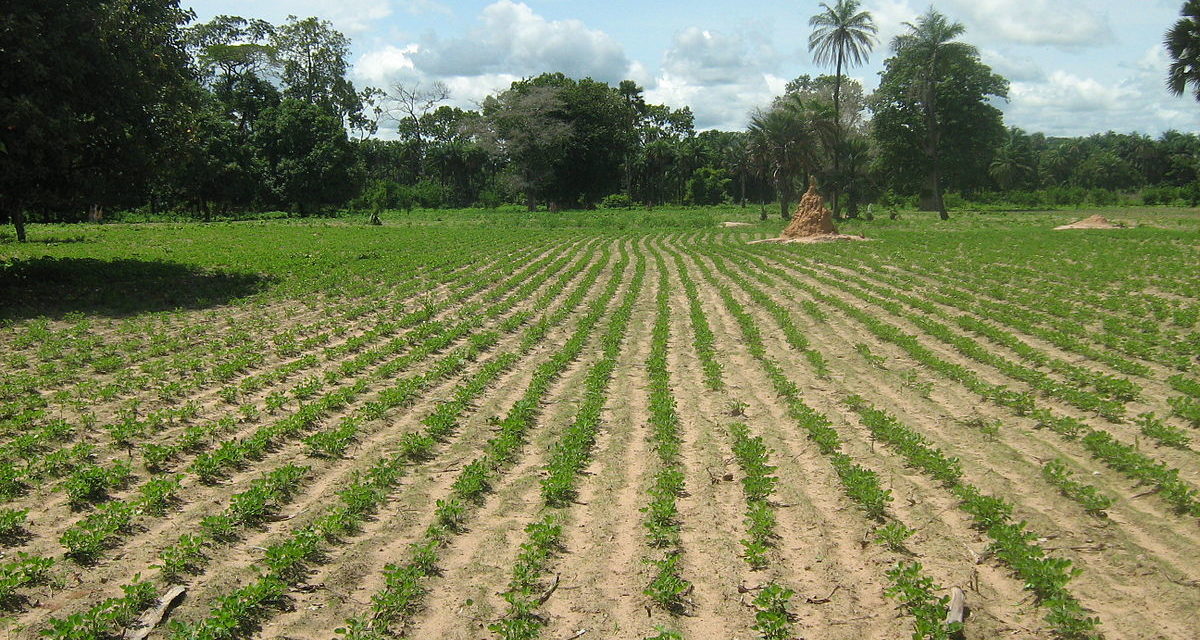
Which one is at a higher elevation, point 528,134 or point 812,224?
point 528,134

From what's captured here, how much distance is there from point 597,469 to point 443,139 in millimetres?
84557

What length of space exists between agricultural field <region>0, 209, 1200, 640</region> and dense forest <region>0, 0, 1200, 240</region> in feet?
12.1

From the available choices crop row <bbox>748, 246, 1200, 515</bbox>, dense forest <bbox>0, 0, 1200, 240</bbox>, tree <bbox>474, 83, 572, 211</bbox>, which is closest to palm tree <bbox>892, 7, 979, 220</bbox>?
dense forest <bbox>0, 0, 1200, 240</bbox>

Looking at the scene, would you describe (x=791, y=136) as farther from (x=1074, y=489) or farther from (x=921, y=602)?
(x=921, y=602)

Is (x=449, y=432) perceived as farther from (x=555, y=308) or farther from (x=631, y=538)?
(x=555, y=308)

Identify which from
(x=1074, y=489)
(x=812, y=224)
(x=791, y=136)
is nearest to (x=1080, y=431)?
(x=1074, y=489)

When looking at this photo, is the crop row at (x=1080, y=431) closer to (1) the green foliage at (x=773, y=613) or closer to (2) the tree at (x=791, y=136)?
(1) the green foliage at (x=773, y=613)

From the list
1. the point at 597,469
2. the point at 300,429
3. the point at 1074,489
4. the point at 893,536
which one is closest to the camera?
the point at 893,536

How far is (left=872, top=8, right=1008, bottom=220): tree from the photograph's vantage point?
53750mm

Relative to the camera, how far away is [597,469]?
7059 mm

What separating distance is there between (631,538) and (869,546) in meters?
1.74

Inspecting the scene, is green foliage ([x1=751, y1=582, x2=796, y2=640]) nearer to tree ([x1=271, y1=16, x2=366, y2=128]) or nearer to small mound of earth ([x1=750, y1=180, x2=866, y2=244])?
small mound of earth ([x1=750, y1=180, x2=866, y2=244])

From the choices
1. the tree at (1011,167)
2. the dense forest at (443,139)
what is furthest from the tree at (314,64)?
the tree at (1011,167)

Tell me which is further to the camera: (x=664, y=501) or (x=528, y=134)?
(x=528, y=134)
